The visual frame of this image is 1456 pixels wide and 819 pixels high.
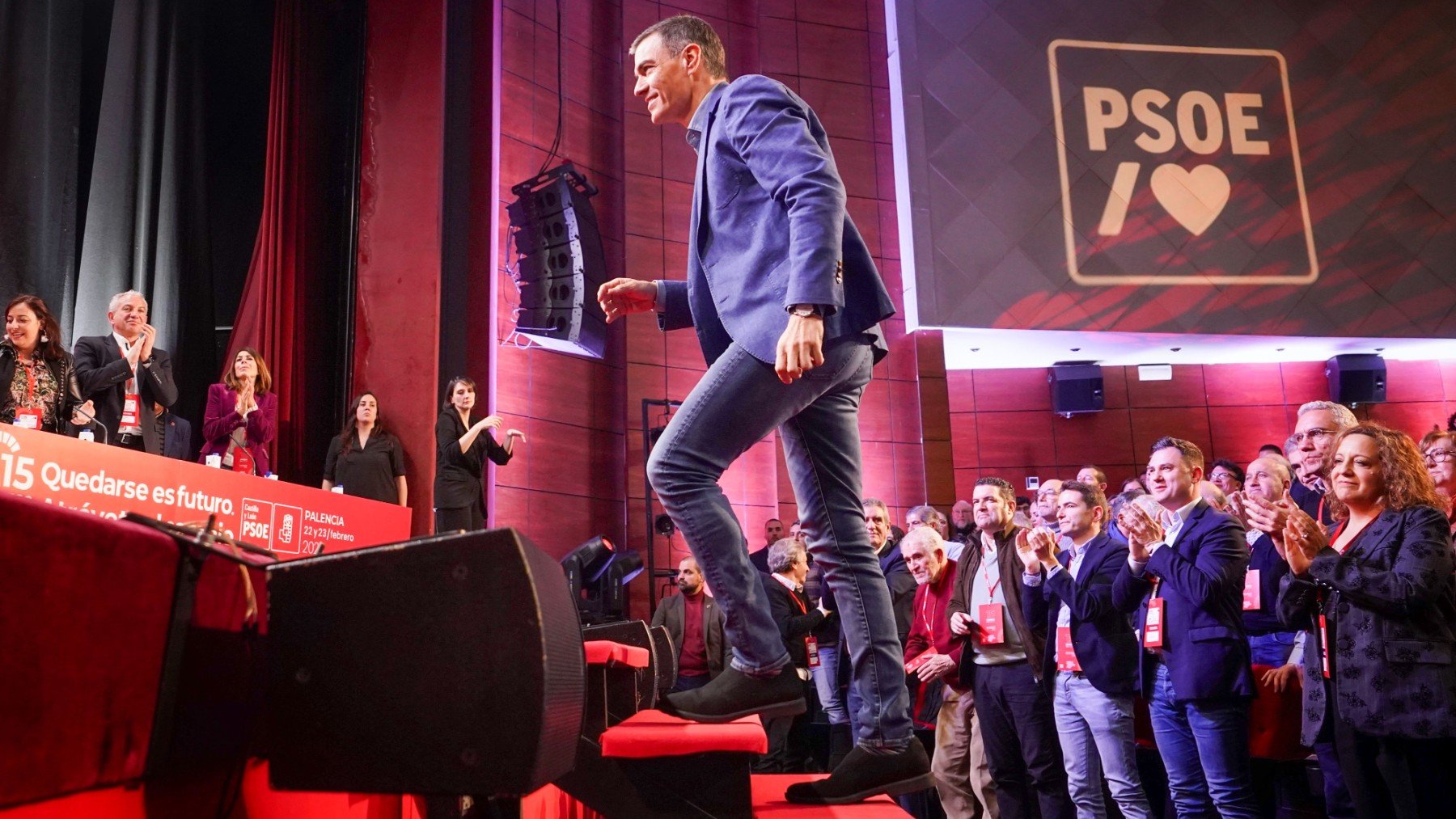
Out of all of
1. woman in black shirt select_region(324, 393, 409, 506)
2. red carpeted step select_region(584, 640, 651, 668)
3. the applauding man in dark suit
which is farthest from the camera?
woman in black shirt select_region(324, 393, 409, 506)

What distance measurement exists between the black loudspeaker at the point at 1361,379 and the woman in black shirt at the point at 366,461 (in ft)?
27.5

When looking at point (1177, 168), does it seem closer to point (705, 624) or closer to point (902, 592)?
point (902, 592)

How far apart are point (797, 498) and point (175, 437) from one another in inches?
167

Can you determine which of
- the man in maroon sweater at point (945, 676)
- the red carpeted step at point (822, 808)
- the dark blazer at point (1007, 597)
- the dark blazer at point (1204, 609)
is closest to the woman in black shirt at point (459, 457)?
the man in maroon sweater at point (945, 676)

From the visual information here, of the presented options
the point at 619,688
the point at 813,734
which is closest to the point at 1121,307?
the point at 813,734

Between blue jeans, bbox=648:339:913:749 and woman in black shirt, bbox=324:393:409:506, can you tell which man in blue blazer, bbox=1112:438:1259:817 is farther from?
woman in black shirt, bbox=324:393:409:506

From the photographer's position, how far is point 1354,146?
9.25 metres

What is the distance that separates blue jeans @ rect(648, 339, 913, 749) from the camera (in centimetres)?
179

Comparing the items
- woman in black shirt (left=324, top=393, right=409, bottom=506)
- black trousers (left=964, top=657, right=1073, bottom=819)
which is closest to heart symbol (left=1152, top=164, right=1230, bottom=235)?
black trousers (left=964, top=657, right=1073, bottom=819)

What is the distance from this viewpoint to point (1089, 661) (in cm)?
355

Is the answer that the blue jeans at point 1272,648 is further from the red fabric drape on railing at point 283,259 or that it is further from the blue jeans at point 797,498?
the red fabric drape on railing at point 283,259

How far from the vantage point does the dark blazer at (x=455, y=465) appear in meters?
5.66

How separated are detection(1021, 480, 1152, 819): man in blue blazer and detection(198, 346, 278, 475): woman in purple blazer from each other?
3.56 metres

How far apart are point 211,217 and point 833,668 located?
4.56m
